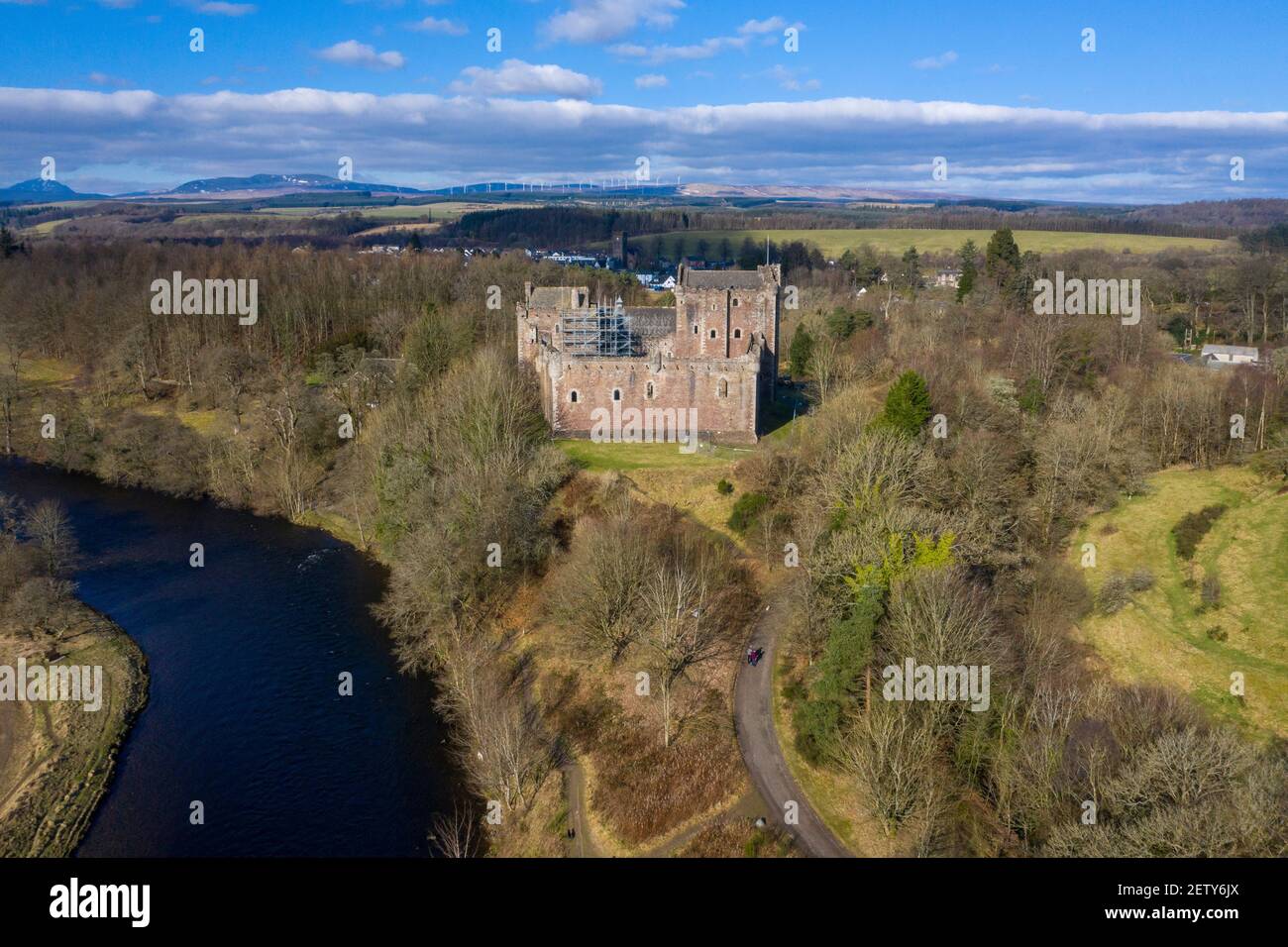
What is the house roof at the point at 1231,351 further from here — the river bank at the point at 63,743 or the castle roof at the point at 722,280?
the river bank at the point at 63,743

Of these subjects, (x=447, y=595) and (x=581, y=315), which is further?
(x=581, y=315)

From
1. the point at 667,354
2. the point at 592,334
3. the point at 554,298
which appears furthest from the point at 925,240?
the point at 592,334

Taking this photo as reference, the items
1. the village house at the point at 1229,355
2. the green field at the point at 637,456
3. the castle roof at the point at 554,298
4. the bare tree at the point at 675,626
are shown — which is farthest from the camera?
the castle roof at the point at 554,298

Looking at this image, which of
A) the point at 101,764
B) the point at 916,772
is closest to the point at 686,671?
the point at 916,772

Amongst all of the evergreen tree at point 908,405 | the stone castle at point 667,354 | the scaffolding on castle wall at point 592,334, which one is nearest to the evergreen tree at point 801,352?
the stone castle at point 667,354

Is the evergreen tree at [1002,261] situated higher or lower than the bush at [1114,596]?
higher

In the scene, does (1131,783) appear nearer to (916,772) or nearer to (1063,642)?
(916,772)
